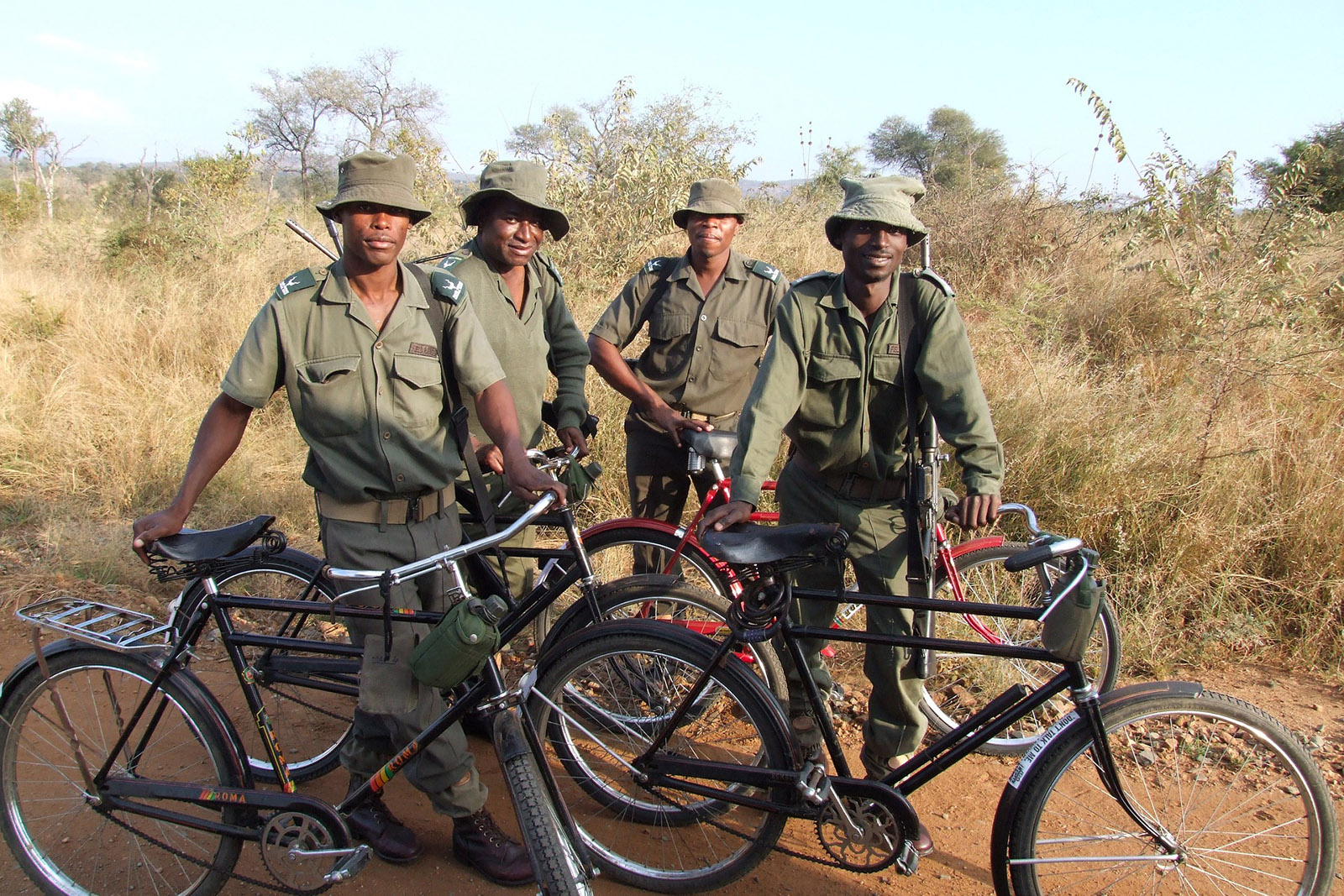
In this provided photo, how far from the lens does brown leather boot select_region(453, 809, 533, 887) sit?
2789 millimetres

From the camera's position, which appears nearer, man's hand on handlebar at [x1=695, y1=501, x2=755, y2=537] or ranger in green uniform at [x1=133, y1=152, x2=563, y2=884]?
man's hand on handlebar at [x1=695, y1=501, x2=755, y2=537]

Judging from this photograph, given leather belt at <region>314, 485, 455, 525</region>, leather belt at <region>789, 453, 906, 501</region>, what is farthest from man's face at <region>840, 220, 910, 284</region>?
leather belt at <region>314, 485, 455, 525</region>

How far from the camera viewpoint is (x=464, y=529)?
361 cm

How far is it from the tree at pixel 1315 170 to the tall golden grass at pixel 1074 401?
0.38 m

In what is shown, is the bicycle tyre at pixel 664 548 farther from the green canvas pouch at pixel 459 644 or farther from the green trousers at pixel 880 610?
the green canvas pouch at pixel 459 644

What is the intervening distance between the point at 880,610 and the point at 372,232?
78.4 inches

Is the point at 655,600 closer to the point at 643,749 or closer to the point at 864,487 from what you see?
the point at 643,749

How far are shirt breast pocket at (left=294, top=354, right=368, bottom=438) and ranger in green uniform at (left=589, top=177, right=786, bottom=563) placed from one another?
5.26 feet

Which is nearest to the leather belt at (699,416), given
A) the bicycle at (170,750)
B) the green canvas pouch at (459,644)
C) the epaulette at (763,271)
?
the epaulette at (763,271)

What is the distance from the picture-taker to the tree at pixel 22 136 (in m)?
16.6

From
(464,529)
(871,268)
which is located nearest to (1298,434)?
(871,268)

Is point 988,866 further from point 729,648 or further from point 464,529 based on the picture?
point 464,529

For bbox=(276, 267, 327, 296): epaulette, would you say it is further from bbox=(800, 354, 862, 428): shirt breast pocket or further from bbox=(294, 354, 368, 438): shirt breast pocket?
bbox=(800, 354, 862, 428): shirt breast pocket

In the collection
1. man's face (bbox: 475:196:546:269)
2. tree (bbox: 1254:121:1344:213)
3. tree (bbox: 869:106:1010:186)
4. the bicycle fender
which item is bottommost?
the bicycle fender
